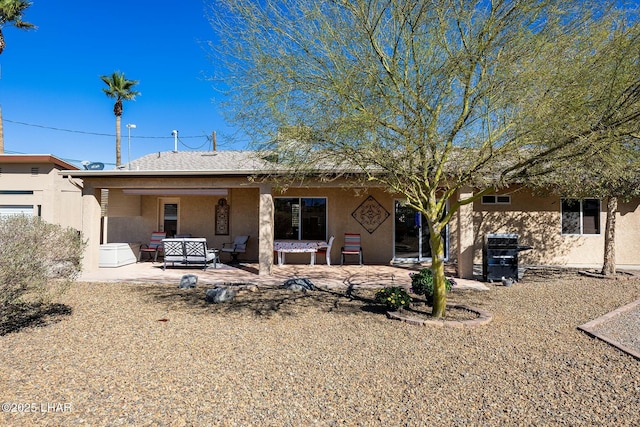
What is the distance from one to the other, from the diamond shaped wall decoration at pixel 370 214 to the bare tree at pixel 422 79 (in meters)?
6.90

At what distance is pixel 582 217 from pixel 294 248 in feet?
31.4

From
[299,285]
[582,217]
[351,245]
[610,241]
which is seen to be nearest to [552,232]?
[582,217]

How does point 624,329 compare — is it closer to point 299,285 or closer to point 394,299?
point 394,299

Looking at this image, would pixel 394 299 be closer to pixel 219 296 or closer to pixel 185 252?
pixel 219 296

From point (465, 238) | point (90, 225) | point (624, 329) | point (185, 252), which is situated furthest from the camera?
point (185, 252)

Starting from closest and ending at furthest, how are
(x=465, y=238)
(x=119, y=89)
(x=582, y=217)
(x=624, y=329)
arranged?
(x=624, y=329) → (x=465, y=238) → (x=582, y=217) → (x=119, y=89)

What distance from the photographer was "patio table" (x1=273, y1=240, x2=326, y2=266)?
1225 centimetres

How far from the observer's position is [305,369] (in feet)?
14.2

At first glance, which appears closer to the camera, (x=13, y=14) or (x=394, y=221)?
(x=394, y=221)

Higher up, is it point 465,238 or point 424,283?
point 465,238

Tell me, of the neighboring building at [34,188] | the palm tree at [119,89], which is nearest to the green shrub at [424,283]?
the neighboring building at [34,188]

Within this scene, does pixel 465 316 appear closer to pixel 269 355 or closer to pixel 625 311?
pixel 625 311

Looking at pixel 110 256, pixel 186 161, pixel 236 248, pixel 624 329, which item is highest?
pixel 186 161

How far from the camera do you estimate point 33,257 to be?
213 inches
